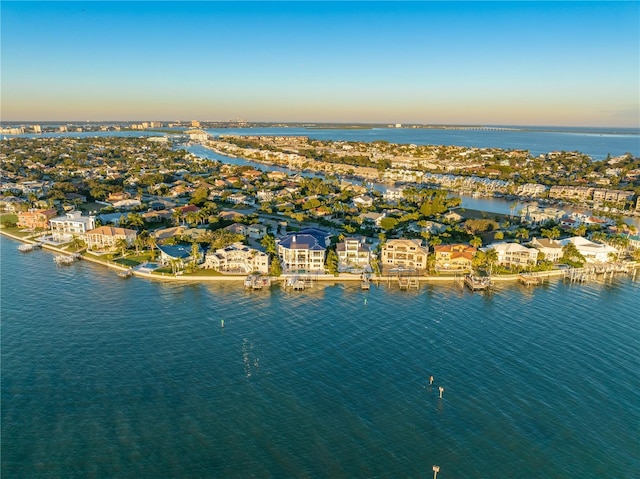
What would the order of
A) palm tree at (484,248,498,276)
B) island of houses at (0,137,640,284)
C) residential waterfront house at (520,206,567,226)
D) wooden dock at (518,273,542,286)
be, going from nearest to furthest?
wooden dock at (518,273,542,286) → palm tree at (484,248,498,276) → island of houses at (0,137,640,284) → residential waterfront house at (520,206,567,226)

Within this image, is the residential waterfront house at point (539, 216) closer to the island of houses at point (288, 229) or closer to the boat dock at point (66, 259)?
the island of houses at point (288, 229)

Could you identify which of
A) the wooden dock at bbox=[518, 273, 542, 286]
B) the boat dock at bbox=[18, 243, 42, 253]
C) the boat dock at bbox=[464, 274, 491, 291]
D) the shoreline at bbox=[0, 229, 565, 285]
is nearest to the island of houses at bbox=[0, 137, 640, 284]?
the shoreline at bbox=[0, 229, 565, 285]

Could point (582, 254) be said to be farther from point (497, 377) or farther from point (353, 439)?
point (353, 439)

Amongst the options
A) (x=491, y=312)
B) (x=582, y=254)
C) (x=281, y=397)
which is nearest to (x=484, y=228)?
(x=582, y=254)

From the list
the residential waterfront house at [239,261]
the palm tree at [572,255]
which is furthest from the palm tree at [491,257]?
the residential waterfront house at [239,261]

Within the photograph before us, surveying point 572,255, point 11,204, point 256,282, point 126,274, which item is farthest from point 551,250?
point 11,204

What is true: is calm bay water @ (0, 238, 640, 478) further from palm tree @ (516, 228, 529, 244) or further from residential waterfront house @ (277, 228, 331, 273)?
palm tree @ (516, 228, 529, 244)
